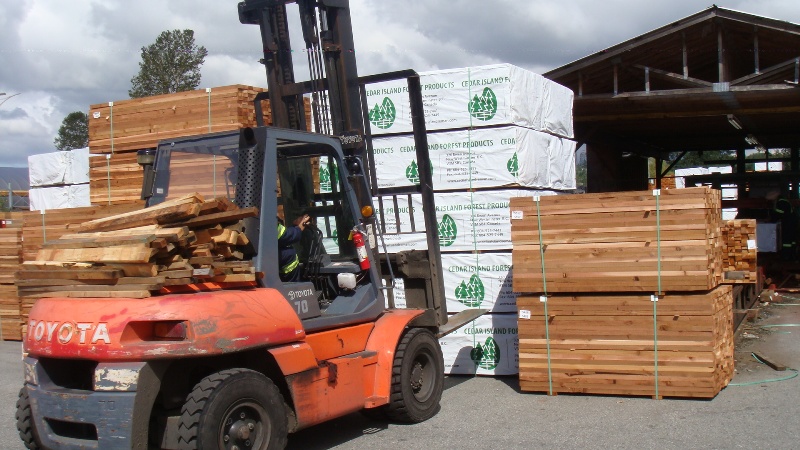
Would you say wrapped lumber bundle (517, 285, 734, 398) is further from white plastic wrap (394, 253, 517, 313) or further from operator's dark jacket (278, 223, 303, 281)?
operator's dark jacket (278, 223, 303, 281)

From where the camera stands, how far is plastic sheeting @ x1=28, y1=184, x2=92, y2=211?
52.5 ft

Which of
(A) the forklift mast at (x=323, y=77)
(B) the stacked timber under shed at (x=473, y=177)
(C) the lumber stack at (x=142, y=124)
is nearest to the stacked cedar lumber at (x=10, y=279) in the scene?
(C) the lumber stack at (x=142, y=124)

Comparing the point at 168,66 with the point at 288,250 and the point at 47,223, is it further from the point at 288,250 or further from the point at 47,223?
the point at 288,250

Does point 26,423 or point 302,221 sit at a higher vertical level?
point 302,221

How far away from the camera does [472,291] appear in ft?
31.6

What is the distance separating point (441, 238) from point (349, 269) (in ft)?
9.43

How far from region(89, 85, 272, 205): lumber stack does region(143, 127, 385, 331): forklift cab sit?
2921mm

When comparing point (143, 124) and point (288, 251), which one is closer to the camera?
point (288, 251)

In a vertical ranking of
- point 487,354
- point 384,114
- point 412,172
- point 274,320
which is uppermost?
point 384,114

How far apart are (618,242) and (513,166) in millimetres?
1656

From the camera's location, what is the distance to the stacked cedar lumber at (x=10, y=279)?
13.9 metres

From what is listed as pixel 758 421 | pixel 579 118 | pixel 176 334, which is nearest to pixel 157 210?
pixel 176 334

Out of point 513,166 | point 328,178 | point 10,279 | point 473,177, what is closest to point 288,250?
point 328,178

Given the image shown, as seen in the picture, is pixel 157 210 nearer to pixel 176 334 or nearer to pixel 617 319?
pixel 176 334
